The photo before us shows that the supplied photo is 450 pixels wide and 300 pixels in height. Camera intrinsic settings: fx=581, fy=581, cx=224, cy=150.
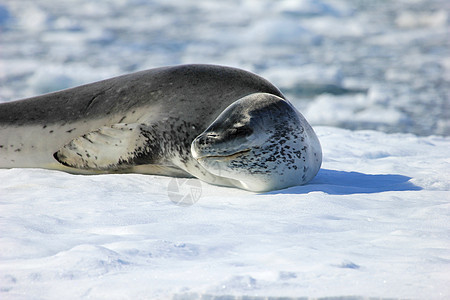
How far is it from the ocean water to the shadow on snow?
16.8ft

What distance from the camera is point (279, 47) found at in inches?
581

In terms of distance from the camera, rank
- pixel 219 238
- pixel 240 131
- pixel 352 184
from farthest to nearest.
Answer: pixel 352 184, pixel 240 131, pixel 219 238

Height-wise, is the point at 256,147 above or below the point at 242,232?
above

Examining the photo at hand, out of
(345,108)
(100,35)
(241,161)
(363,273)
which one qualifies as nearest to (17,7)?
(100,35)

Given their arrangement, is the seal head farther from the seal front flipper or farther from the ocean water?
the ocean water

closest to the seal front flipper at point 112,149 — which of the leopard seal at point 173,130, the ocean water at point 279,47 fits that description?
the leopard seal at point 173,130

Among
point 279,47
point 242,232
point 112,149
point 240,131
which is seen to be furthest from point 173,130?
point 279,47

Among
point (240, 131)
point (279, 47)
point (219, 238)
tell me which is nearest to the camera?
point (219, 238)

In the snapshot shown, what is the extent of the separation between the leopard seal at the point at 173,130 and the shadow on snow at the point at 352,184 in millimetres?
84

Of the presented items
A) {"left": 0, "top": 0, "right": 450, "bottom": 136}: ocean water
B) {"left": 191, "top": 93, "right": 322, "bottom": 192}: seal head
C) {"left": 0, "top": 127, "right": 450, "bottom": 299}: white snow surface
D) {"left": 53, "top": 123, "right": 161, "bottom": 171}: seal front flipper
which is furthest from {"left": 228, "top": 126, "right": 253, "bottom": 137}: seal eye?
{"left": 0, "top": 0, "right": 450, "bottom": 136}: ocean water

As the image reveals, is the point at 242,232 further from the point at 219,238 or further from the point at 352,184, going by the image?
the point at 352,184

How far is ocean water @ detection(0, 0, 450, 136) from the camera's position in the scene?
9969 mm

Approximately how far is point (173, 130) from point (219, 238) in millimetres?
1265

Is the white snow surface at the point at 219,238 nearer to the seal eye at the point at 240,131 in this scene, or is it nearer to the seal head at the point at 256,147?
the seal head at the point at 256,147
